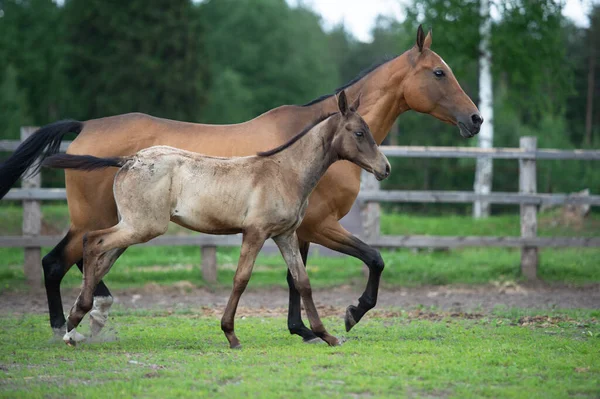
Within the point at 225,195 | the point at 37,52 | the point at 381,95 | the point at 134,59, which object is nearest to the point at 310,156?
the point at 225,195

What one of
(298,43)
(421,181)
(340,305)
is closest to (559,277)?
(340,305)

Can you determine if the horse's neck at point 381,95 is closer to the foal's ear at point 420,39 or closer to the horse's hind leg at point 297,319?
the foal's ear at point 420,39

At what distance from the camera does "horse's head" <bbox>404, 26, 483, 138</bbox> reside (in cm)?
711

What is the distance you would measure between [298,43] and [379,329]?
39686 mm

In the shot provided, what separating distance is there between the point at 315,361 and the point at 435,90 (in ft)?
9.84

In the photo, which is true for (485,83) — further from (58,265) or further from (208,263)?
(58,265)

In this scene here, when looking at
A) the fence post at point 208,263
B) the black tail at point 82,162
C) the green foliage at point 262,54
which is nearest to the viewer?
the black tail at point 82,162

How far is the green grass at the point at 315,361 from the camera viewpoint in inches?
180

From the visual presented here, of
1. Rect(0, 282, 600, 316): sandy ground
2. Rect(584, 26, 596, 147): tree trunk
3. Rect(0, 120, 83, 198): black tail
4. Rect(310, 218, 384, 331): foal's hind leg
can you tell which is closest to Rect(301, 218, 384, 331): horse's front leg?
Rect(310, 218, 384, 331): foal's hind leg

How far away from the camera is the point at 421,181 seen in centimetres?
2027

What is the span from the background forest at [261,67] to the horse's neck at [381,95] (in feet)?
21.6

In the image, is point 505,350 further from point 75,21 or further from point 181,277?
point 75,21

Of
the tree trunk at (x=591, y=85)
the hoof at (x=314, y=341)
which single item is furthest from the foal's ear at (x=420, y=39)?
the tree trunk at (x=591, y=85)

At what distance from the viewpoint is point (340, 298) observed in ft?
31.9
